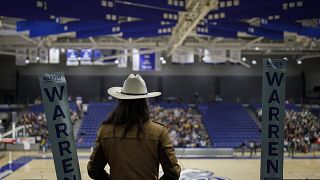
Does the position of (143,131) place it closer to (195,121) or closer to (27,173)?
(27,173)

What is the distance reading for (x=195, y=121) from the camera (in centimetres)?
3180

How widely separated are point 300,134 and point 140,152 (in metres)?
23.3

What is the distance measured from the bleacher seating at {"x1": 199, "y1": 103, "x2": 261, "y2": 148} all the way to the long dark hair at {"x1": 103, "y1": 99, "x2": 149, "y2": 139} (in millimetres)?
24984

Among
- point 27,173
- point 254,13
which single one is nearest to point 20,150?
point 27,173

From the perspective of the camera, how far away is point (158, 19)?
1484 cm

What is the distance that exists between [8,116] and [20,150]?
7563 mm

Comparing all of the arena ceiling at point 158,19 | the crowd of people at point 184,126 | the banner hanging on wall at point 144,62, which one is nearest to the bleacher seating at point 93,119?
the crowd of people at point 184,126

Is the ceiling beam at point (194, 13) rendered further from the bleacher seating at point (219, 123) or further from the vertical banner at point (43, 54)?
the vertical banner at point (43, 54)

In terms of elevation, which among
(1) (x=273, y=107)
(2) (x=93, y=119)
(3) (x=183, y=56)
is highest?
(3) (x=183, y=56)

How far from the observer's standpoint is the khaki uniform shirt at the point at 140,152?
9.90 feet

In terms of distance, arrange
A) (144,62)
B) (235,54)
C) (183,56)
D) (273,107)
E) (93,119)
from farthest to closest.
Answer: (93,119) < (235,54) < (183,56) < (144,62) < (273,107)

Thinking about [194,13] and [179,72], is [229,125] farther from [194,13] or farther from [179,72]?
[194,13]

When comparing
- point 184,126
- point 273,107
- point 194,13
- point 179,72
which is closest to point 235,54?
point 184,126

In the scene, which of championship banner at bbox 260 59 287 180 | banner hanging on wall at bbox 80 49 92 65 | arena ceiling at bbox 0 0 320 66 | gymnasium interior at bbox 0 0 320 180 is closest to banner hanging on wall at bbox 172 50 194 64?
gymnasium interior at bbox 0 0 320 180
